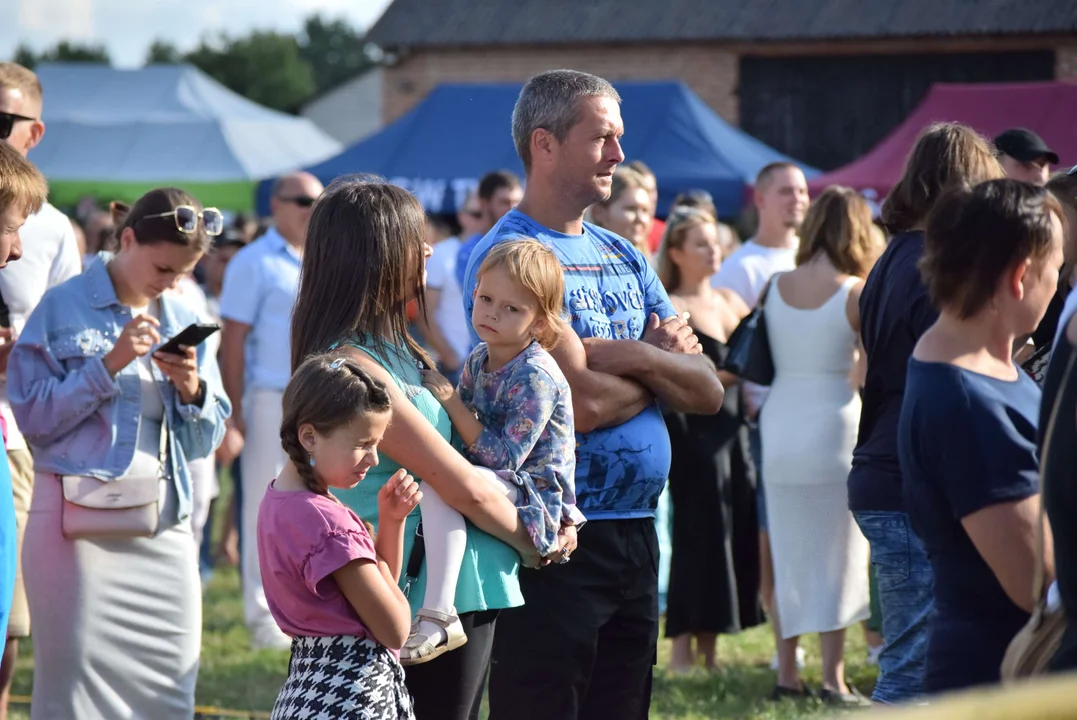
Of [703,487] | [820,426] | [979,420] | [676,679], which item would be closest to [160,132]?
[703,487]

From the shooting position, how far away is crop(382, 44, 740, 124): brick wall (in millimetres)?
24688

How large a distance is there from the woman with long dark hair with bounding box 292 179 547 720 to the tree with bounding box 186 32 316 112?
74036 mm

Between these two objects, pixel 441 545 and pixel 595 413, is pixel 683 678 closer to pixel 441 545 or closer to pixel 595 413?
pixel 595 413

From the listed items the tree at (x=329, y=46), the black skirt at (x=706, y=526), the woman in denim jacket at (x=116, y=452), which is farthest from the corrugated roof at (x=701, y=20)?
the tree at (x=329, y=46)

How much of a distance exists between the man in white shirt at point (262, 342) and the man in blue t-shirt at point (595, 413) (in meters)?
3.51

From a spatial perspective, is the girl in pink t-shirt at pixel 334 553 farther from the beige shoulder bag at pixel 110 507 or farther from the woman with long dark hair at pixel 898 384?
the woman with long dark hair at pixel 898 384

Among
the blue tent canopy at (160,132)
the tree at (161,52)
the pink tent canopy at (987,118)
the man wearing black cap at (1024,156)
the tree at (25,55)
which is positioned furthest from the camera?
the tree at (161,52)

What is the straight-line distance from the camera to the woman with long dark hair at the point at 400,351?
3.03 m

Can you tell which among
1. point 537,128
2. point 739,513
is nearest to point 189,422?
point 537,128

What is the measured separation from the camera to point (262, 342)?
23.0 ft

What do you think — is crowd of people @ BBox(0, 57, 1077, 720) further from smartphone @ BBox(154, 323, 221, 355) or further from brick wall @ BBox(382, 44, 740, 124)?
brick wall @ BBox(382, 44, 740, 124)

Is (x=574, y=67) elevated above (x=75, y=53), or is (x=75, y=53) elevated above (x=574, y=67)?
(x=75, y=53)

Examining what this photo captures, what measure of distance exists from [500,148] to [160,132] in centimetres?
984

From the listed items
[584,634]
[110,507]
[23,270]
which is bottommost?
[584,634]
